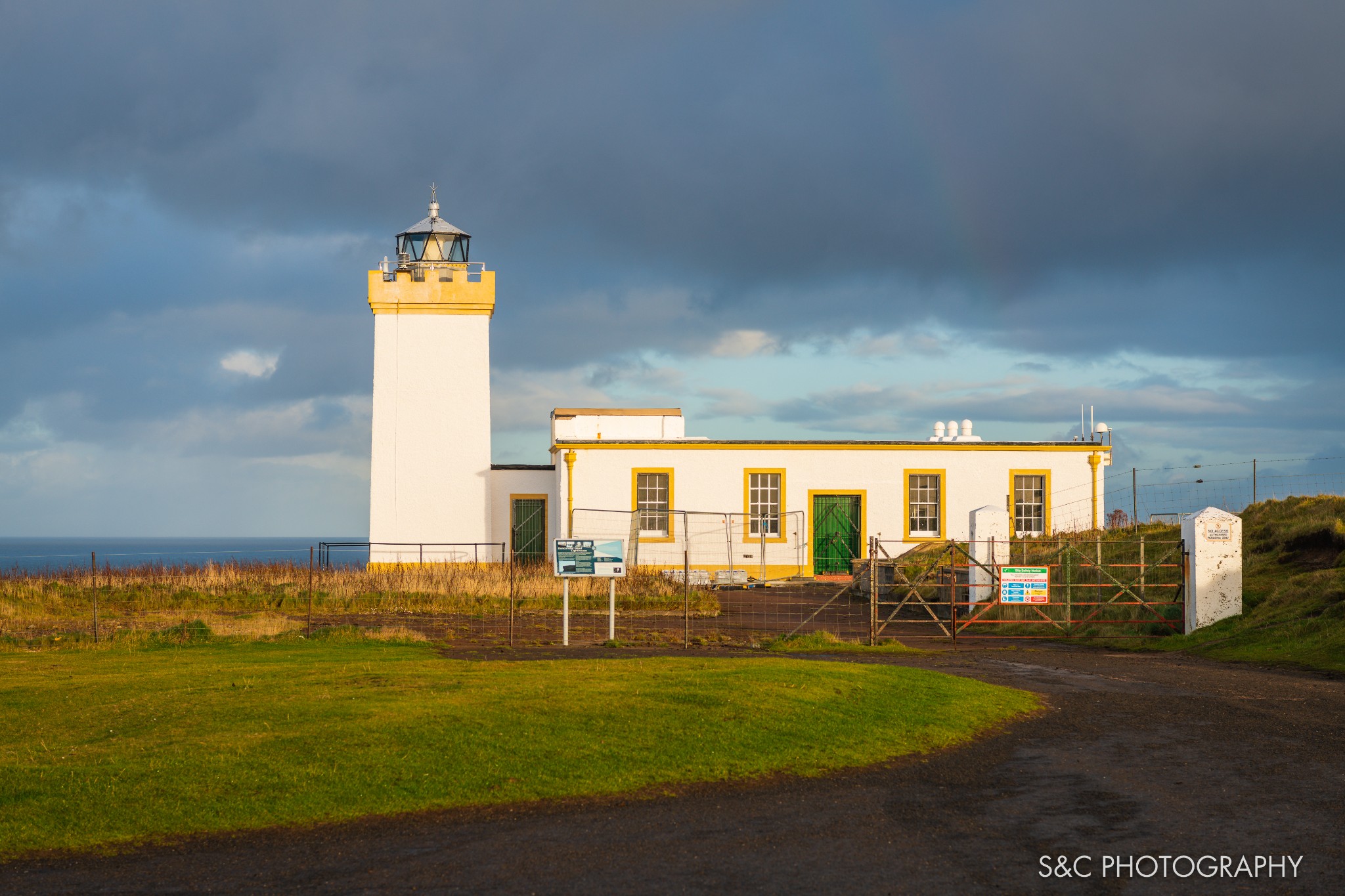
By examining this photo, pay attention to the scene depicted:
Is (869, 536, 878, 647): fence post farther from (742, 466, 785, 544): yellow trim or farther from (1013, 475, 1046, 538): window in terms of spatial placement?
(1013, 475, 1046, 538): window

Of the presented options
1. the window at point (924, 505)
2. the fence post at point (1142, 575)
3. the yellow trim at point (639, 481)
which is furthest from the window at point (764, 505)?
the fence post at point (1142, 575)

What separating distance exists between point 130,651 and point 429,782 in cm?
999

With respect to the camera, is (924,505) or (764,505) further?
(924,505)

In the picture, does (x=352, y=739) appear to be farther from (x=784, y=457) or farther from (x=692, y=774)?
(x=784, y=457)

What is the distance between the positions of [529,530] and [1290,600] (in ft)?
65.9

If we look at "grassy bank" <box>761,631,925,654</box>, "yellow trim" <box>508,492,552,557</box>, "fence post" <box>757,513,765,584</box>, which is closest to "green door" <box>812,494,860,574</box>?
"fence post" <box>757,513,765,584</box>

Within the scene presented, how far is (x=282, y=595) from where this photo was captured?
24500 millimetres

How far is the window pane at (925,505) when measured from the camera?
3238 cm

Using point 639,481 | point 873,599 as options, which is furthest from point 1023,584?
point 639,481

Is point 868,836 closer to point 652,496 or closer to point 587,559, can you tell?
point 587,559

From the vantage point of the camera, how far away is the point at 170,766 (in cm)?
814

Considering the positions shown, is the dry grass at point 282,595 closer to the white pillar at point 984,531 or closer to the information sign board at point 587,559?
the white pillar at point 984,531

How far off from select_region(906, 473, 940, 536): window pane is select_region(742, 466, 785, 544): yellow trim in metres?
1.90

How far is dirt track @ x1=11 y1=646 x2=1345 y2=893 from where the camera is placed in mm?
5973
